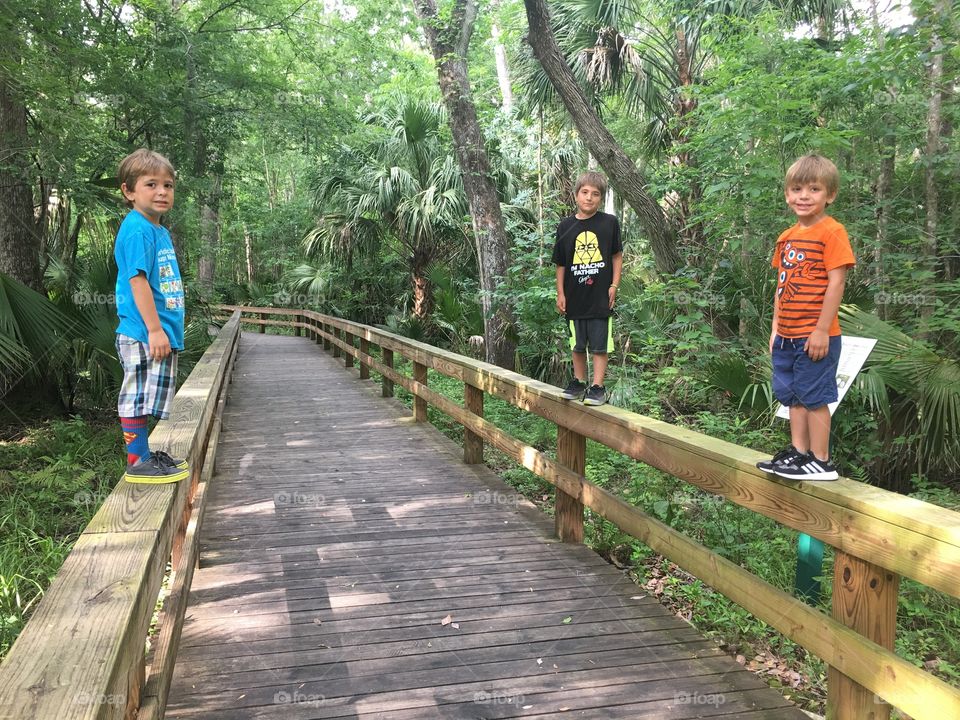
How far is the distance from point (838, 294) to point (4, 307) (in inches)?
270

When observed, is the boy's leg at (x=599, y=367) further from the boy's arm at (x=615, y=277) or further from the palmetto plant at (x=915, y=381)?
the palmetto plant at (x=915, y=381)

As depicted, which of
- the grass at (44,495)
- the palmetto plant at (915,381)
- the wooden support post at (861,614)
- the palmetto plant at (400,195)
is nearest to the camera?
the wooden support post at (861,614)

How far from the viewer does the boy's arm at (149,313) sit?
2758mm

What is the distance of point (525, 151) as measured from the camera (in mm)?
13414

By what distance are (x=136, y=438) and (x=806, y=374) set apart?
2743 mm

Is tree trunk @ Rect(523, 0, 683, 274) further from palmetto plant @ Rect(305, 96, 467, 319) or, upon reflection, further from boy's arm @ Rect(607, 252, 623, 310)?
palmetto plant @ Rect(305, 96, 467, 319)

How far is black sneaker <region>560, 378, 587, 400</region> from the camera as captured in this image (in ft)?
13.2

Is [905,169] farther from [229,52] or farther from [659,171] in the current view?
[229,52]

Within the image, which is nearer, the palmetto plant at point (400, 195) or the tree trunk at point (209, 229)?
the tree trunk at point (209, 229)

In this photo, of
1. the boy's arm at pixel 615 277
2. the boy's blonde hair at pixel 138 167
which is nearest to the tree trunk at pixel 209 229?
the boy's blonde hair at pixel 138 167

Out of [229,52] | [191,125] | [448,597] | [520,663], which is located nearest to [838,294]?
[520,663]

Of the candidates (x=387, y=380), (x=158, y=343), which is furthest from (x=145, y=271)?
(x=387, y=380)

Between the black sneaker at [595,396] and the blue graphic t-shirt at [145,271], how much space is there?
2.17 metres

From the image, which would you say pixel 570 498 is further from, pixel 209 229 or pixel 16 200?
pixel 209 229
